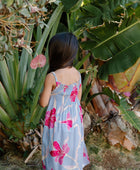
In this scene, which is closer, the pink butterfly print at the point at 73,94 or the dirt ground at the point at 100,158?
the pink butterfly print at the point at 73,94

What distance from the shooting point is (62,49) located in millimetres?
1471

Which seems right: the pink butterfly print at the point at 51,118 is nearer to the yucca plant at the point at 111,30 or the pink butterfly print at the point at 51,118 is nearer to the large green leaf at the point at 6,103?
the large green leaf at the point at 6,103

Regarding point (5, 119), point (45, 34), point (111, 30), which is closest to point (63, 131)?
point (5, 119)

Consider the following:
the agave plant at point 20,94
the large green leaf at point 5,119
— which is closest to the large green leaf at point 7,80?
the agave plant at point 20,94

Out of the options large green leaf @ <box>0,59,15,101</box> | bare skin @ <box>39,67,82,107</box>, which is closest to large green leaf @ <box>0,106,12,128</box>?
large green leaf @ <box>0,59,15,101</box>

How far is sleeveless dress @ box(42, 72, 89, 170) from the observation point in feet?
5.41

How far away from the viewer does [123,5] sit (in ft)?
7.24

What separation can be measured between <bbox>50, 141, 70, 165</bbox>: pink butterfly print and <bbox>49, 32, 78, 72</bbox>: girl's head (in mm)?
638

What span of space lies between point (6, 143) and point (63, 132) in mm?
1188

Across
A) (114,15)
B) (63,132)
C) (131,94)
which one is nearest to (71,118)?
(63,132)

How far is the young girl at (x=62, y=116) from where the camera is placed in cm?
153

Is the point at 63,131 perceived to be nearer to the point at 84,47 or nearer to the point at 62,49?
the point at 62,49

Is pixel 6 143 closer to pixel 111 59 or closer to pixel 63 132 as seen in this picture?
pixel 63 132

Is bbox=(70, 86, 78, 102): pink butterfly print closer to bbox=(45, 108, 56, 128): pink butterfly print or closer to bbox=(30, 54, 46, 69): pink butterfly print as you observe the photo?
bbox=(45, 108, 56, 128): pink butterfly print
